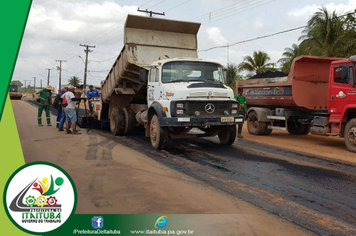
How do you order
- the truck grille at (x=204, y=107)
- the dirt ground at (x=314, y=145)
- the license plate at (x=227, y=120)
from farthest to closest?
the dirt ground at (x=314, y=145), the license plate at (x=227, y=120), the truck grille at (x=204, y=107)

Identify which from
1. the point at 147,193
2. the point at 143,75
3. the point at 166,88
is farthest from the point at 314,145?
the point at 147,193

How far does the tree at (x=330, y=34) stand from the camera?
22859mm

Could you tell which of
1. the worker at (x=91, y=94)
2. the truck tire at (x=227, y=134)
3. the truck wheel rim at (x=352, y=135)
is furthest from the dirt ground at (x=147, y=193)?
the worker at (x=91, y=94)

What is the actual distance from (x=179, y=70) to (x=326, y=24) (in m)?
19.4

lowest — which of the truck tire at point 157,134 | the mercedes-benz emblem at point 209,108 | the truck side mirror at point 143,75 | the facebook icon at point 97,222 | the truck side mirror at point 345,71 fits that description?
the facebook icon at point 97,222

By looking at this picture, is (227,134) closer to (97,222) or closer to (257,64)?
(97,222)

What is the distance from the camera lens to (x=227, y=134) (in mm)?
9961

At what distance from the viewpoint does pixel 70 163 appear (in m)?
7.22

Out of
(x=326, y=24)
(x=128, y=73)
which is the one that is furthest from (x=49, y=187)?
(x=326, y=24)

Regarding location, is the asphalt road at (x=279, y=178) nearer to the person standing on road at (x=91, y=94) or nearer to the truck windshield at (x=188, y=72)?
the truck windshield at (x=188, y=72)

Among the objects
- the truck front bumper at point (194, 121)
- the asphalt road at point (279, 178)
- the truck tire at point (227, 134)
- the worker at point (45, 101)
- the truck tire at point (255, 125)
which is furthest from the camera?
the worker at point (45, 101)

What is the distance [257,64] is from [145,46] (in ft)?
71.0

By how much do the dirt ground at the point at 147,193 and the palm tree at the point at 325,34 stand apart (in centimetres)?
1962

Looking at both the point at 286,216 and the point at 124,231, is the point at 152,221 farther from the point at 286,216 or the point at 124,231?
the point at 286,216
